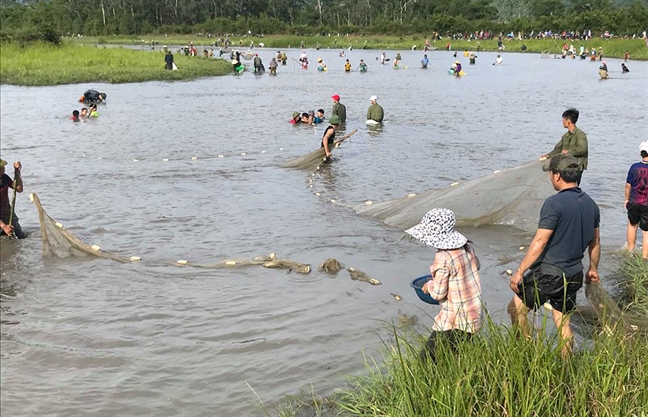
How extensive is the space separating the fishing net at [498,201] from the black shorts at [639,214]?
172 cm

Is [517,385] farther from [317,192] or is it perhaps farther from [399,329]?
[317,192]

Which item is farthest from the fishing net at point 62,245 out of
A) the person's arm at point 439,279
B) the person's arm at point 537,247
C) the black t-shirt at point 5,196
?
the person's arm at point 537,247

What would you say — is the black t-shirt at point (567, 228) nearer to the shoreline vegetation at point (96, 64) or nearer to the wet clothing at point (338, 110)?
the wet clothing at point (338, 110)

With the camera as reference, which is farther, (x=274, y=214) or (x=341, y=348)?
(x=274, y=214)

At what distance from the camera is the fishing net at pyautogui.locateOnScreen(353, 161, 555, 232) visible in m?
8.95

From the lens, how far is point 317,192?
12430mm

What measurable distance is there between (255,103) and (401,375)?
24.4 m

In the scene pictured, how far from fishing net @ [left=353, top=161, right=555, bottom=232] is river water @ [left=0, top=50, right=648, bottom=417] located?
228 millimetres

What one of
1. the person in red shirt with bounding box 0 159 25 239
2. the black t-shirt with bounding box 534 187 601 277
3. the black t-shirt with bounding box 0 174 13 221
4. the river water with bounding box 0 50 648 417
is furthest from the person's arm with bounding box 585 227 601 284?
the black t-shirt with bounding box 0 174 13 221

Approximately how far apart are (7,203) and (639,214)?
8.00 metres

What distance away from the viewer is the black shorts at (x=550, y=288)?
4.49 meters

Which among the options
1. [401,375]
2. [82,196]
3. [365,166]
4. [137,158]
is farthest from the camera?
[137,158]

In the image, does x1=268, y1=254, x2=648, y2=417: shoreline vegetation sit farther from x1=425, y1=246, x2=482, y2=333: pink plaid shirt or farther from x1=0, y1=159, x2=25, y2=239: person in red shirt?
x1=0, y1=159, x2=25, y2=239: person in red shirt

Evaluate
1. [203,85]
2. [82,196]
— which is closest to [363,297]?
[82,196]
